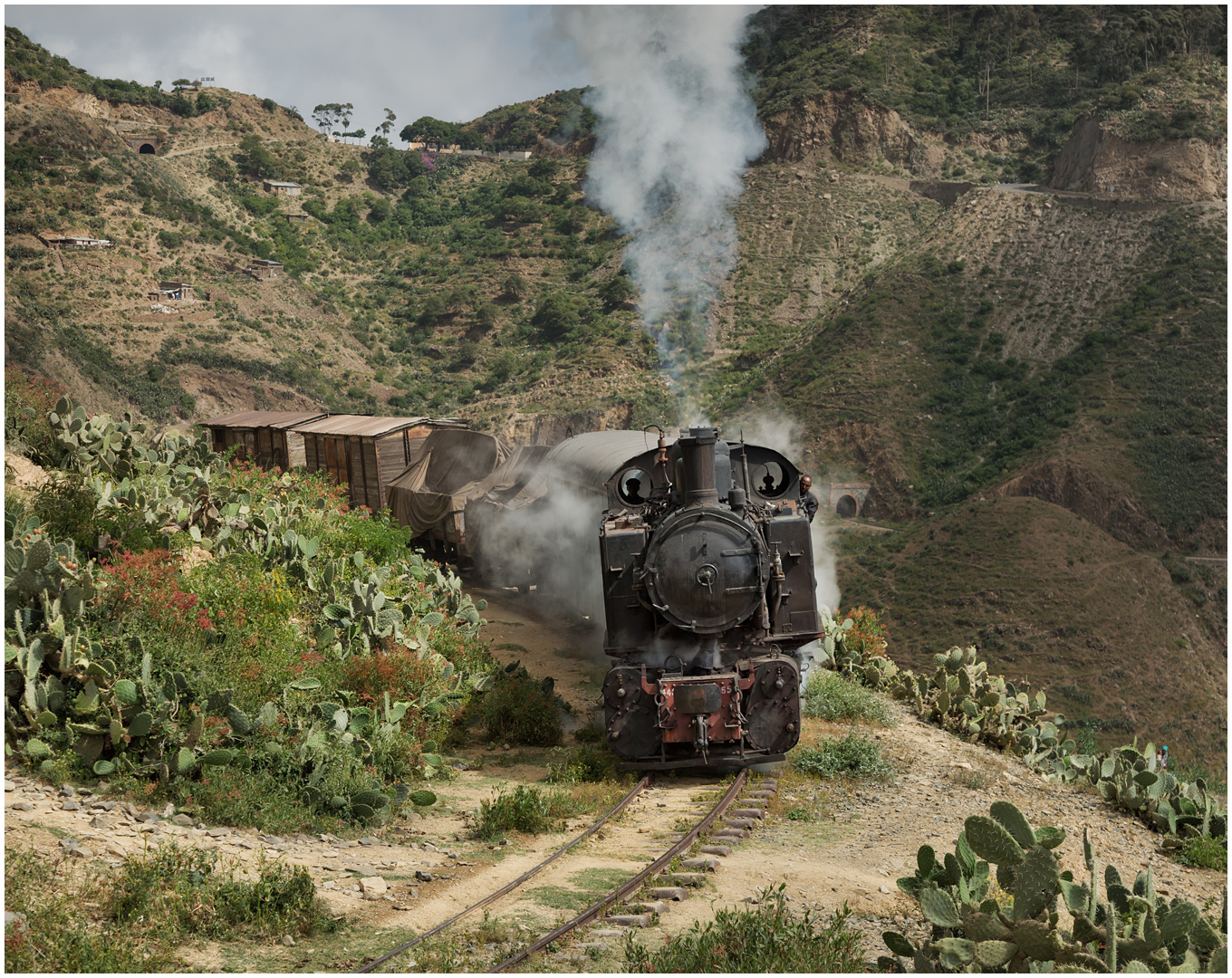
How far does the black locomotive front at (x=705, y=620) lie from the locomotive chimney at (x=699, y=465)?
0.5 inches

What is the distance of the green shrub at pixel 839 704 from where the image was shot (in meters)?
13.8

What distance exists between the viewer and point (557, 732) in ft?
43.0

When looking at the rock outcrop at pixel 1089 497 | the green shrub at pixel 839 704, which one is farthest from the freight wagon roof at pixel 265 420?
the rock outcrop at pixel 1089 497

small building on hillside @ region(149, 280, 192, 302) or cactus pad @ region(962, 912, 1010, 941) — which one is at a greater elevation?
small building on hillside @ region(149, 280, 192, 302)

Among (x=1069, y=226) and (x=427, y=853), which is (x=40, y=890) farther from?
(x=1069, y=226)

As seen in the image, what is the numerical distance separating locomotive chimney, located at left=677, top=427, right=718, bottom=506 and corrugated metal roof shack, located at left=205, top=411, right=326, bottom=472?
1765 cm

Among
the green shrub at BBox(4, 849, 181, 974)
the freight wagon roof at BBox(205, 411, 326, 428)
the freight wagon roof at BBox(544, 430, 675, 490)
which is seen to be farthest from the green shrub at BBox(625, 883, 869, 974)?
the freight wagon roof at BBox(205, 411, 326, 428)

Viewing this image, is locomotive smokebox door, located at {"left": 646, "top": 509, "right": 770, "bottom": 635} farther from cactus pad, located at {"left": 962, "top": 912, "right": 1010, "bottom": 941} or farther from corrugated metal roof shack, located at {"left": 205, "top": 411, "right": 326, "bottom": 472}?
corrugated metal roof shack, located at {"left": 205, "top": 411, "right": 326, "bottom": 472}

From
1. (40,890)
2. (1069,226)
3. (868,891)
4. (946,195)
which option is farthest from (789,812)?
(946,195)

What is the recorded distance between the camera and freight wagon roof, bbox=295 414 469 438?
2527cm

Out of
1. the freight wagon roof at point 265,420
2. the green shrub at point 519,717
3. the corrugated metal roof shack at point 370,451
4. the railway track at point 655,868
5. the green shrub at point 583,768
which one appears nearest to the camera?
the railway track at point 655,868

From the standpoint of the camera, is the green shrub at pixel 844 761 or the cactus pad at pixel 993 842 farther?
the green shrub at pixel 844 761

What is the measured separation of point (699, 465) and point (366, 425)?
1717cm

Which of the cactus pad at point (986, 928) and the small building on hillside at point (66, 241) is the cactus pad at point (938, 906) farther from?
the small building on hillside at point (66, 241)
